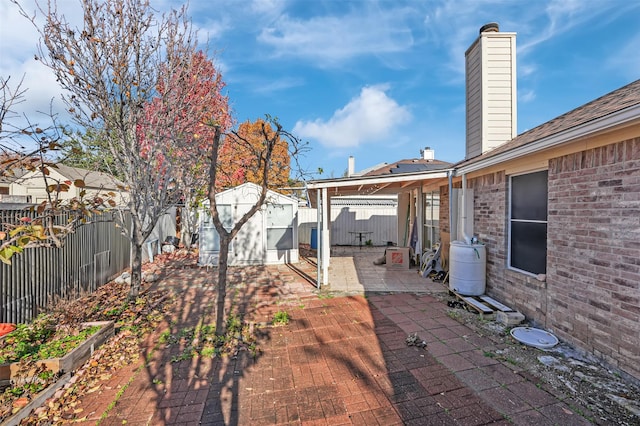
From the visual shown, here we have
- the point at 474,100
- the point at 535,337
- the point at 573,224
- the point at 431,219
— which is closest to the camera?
the point at 573,224

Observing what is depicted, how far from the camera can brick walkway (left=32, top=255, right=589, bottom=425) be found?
2529 mm

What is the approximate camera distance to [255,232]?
9594 mm

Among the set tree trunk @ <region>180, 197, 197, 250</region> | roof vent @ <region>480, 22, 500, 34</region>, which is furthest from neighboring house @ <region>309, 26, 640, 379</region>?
tree trunk @ <region>180, 197, 197, 250</region>

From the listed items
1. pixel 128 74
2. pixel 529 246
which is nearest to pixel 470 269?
pixel 529 246

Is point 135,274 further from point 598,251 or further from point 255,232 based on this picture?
point 598,251

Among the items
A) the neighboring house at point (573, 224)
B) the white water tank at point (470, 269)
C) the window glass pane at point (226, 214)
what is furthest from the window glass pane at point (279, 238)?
the white water tank at point (470, 269)

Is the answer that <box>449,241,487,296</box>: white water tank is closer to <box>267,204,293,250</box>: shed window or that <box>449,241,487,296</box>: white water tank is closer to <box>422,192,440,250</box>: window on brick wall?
<box>422,192,440,250</box>: window on brick wall

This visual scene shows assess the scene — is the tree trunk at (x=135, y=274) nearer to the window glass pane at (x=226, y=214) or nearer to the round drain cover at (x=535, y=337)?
the window glass pane at (x=226, y=214)

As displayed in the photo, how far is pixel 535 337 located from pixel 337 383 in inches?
110

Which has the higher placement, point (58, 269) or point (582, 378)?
point (58, 269)

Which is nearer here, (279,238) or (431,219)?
(431,219)

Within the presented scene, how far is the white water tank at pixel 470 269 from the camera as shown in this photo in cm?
543

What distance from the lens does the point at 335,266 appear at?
29.3ft

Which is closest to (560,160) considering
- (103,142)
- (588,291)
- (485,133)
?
(588,291)
